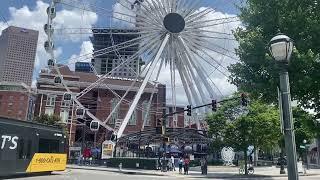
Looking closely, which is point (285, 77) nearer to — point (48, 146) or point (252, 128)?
point (48, 146)

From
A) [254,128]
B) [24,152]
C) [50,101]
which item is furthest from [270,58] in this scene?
[50,101]

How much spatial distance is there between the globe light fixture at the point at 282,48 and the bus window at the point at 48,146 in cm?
2625

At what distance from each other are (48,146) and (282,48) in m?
27.7

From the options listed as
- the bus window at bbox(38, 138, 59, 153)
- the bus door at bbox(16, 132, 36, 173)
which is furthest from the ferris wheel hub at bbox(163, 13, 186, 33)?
the bus door at bbox(16, 132, 36, 173)

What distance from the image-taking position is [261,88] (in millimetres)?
19141

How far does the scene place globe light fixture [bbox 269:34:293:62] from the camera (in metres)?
8.45

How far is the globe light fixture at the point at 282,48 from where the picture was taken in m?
8.45

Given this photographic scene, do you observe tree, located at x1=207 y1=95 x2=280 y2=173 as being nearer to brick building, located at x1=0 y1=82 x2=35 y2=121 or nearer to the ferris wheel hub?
the ferris wheel hub

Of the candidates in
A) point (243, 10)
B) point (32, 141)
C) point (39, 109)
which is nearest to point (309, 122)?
point (243, 10)

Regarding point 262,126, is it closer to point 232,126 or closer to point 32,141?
point 232,126

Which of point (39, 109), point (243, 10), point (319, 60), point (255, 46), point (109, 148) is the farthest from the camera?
point (39, 109)

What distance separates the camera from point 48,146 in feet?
109

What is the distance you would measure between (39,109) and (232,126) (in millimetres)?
65847

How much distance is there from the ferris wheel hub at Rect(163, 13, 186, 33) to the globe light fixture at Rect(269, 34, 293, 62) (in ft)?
170
